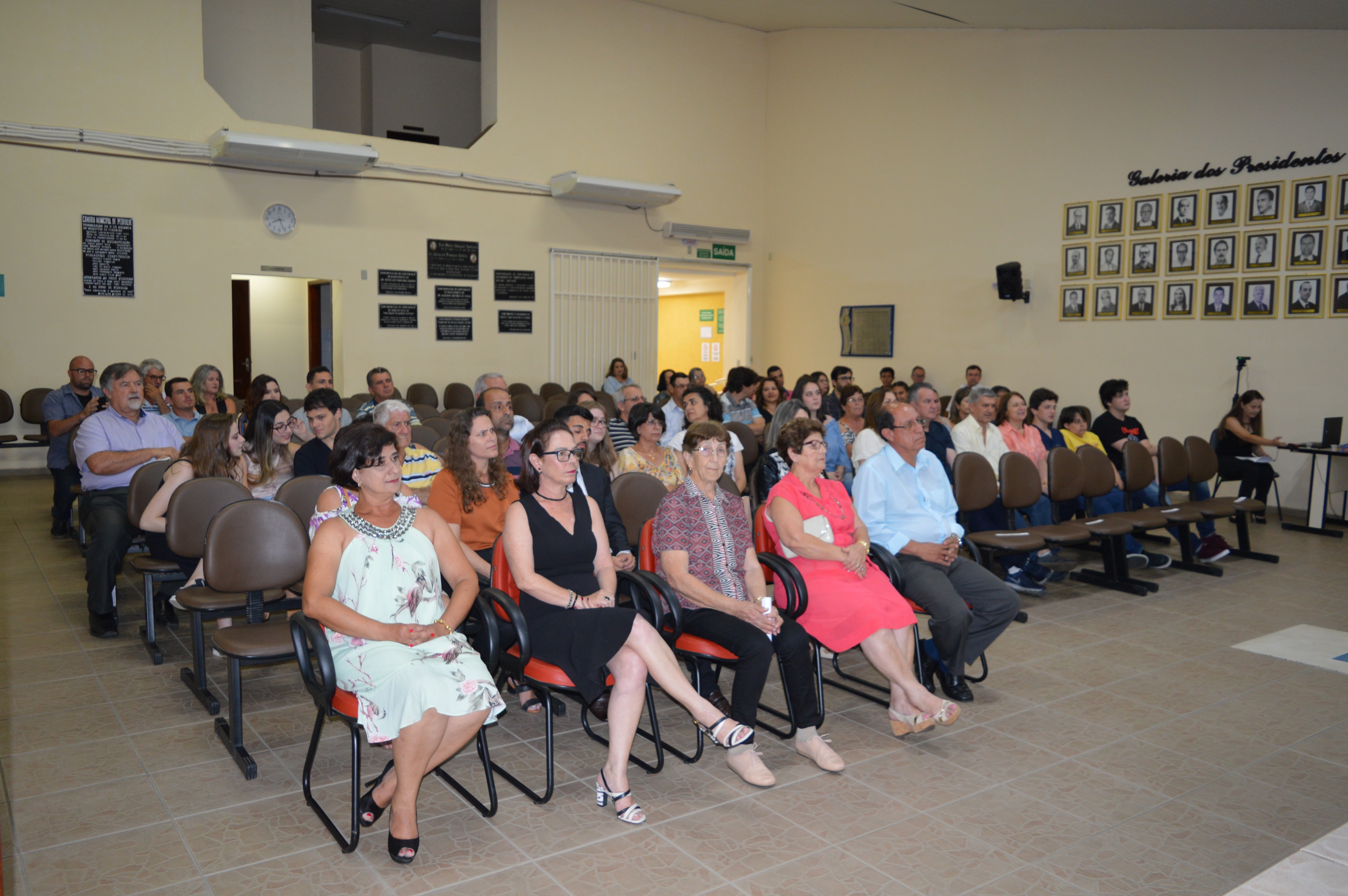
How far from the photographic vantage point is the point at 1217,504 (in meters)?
6.42

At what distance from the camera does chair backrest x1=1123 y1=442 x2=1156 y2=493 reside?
6191 mm

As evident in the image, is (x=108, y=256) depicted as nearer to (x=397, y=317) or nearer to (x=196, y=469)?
(x=397, y=317)

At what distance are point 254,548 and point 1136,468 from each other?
559 centimetres

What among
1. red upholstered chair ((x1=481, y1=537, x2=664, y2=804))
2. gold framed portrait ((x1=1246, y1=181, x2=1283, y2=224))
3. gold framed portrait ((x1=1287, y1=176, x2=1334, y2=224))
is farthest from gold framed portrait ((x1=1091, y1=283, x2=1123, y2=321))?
red upholstered chair ((x1=481, y1=537, x2=664, y2=804))

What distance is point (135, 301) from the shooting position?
9680 millimetres

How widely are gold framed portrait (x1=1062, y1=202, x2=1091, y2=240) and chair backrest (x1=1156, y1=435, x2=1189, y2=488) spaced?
430cm

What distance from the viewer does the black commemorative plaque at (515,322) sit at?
12.0 m

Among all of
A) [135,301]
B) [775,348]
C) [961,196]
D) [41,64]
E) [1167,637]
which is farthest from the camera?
[775,348]

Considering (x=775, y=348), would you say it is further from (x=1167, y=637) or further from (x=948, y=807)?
(x=948, y=807)

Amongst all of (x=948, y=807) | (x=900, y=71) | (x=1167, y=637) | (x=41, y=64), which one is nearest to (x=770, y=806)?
(x=948, y=807)

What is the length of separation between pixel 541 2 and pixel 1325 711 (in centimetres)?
1156

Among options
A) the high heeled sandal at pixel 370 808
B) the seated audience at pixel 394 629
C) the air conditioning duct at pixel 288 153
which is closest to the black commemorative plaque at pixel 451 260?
the air conditioning duct at pixel 288 153

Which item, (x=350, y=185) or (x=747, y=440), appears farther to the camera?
(x=350, y=185)

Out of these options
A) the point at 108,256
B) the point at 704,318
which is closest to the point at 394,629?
the point at 108,256
